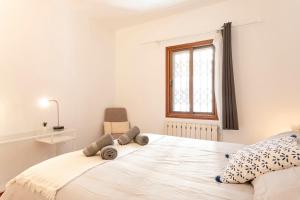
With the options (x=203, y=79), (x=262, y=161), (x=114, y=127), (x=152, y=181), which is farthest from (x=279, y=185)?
(x=114, y=127)

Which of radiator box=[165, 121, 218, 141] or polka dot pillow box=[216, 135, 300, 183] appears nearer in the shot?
polka dot pillow box=[216, 135, 300, 183]

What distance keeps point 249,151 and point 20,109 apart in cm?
271

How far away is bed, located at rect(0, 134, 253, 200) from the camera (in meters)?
1.12

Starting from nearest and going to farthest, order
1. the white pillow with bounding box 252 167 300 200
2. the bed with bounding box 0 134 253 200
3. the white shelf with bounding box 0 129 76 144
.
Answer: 1. the white pillow with bounding box 252 167 300 200
2. the bed with bounding box 0 134 253 200
3. the white shelf with bounding box 0 129 76 144

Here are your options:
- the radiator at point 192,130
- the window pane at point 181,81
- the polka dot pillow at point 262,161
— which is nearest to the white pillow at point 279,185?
the polka dot pillow at point 262,161

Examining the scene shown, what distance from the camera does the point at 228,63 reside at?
2.93 meters

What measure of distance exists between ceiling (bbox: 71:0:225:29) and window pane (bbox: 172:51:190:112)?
0.76 metres

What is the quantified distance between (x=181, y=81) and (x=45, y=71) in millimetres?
2203

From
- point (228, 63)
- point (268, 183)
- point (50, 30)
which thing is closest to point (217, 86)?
point (228, 63)

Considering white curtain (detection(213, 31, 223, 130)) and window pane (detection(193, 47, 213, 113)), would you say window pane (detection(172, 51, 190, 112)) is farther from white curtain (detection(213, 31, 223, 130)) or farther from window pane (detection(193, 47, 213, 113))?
white curtain (detection(213, 31, 223, 130))

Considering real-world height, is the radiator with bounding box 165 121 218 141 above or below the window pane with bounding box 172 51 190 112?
below

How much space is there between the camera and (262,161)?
4.06ft

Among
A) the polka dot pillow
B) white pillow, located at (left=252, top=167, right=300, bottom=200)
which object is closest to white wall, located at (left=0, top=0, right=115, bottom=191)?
the polka dot pillow

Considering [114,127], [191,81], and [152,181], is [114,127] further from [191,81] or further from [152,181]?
[152,181]
